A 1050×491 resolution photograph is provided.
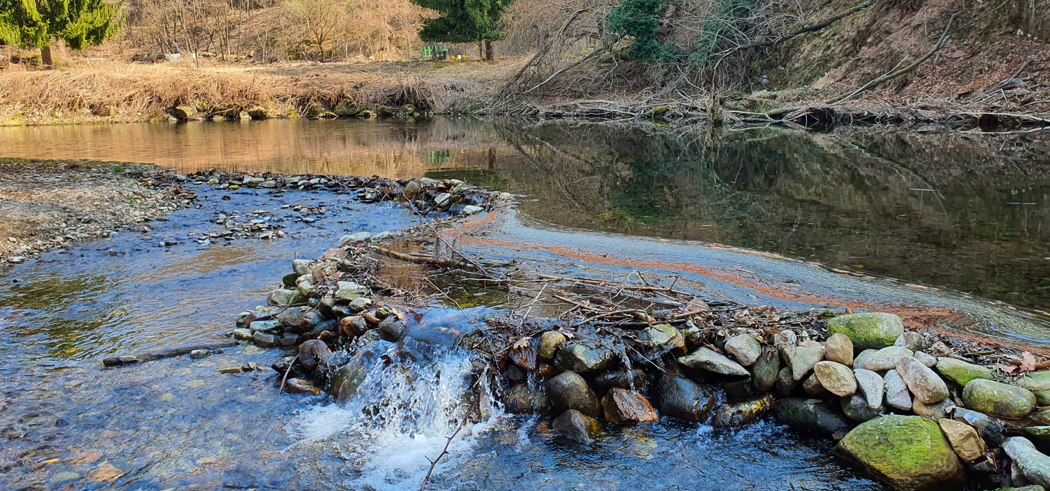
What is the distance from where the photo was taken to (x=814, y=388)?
4.28 m

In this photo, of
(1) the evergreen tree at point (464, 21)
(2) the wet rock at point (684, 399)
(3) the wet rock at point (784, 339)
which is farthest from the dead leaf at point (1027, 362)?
(1) the evergreen tree at point (464, 21)

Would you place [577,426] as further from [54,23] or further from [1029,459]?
[54,23]

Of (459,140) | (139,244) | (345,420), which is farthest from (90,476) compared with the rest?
(459,140)

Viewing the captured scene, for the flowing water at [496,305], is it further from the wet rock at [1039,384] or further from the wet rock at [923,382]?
the wet rock at [1039,384]

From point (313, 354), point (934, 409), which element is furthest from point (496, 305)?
point (934, 409)

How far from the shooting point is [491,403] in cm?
453

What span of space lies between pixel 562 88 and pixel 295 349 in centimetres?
2626

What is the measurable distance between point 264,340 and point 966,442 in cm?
475

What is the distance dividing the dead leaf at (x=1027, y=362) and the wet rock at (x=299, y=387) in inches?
178

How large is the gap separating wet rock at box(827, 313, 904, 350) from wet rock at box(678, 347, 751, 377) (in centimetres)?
77

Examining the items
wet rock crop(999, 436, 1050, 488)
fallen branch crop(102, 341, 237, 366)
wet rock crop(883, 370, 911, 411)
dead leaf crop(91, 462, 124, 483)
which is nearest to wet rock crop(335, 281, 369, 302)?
fallen branch crop(102, 341, 237, 366)

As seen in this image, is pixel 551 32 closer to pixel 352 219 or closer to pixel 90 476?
pixel 352 219

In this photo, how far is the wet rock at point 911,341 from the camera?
4.45 m

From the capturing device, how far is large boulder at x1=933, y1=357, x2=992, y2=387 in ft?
13.3
